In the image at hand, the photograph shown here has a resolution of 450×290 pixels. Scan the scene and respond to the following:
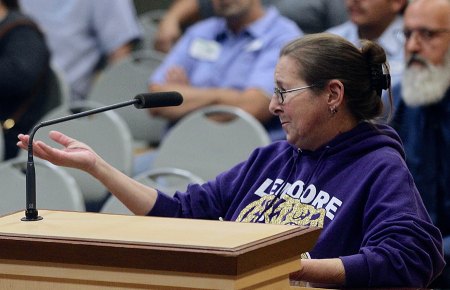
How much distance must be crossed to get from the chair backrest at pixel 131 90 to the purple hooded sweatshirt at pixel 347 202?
2.78 metres

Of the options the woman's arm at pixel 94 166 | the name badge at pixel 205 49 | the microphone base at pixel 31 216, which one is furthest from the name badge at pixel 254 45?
the microphone base at pixel 31 216

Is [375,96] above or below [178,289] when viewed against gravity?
above

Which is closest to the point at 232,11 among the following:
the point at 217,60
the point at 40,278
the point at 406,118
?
the point at 217,60

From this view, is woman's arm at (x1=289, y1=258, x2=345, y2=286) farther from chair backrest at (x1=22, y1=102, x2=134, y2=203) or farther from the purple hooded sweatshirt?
chair backrest at (x1=22, y1=102, x2=134, y2=203)

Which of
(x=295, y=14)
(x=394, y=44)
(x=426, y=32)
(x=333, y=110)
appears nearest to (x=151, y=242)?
(x=333, y=110)

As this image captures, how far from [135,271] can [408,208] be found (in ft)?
2.48

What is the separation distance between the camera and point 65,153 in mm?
2375

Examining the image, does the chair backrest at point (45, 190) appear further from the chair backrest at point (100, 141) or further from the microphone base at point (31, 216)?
the microphone base at point (31, 216)

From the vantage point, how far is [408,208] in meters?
2.30

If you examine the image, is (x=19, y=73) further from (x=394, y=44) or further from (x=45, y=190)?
(x=394, y=44)

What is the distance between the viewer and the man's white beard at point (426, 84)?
3.83m

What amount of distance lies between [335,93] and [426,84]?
1.38 metres

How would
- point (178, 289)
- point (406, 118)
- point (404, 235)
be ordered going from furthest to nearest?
1. point (406, 118)
2. point (404, 235)
3. point (178, 289)

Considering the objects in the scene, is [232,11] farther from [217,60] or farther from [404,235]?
[404,235]
